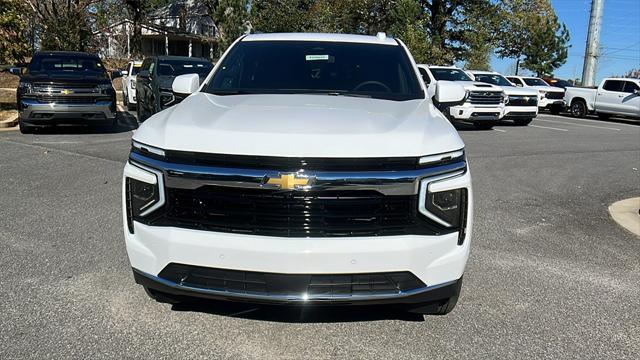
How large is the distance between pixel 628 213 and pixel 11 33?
51.8 feet

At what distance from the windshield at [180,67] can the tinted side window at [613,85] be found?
17477 mm

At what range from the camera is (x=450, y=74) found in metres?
17.4

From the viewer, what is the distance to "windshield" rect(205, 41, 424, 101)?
13.6 ft

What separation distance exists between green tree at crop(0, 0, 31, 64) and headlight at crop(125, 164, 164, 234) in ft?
46.0

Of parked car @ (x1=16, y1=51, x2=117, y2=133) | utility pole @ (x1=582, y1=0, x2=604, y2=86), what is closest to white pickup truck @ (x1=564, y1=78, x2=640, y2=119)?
utility pole @ (x1=582, y1=0, x2=604, y2=86)

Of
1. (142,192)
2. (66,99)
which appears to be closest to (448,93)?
(142,192)

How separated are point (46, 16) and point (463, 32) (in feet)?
85.0

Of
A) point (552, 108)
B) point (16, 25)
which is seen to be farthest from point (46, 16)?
point (552, 108)

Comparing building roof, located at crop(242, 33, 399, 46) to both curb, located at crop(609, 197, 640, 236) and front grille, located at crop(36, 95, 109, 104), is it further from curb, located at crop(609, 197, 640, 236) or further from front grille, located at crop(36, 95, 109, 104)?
front grille, located at crop(36, 95, 109, 104)

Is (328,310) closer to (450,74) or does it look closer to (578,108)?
(450,74)

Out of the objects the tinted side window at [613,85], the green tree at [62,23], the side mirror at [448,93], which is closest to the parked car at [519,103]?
the tinted side window at [613,85]

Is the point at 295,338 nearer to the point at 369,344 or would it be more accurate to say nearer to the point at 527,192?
the point at 369,344

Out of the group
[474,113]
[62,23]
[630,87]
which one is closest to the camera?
[474,113]

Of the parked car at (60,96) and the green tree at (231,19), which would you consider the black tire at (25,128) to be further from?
the green tree at (231,19)
